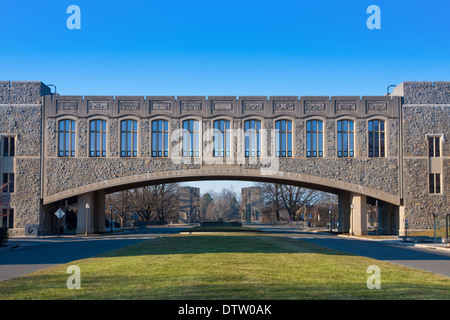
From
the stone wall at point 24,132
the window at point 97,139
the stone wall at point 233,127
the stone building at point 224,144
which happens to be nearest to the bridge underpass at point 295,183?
the stone building at point 224,144

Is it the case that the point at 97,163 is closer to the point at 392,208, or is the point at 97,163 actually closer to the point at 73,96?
the point at 73,96

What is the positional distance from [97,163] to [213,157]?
1084cm

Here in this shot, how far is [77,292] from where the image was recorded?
1062cm

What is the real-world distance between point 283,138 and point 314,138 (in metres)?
2.91

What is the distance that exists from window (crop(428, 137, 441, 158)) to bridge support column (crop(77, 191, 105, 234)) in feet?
105

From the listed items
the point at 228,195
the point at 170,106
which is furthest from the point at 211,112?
the point at 228,195

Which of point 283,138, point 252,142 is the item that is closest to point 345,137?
point 283,138

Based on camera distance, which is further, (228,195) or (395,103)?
(228,195)

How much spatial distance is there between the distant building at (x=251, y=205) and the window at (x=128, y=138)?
9649 centimetres

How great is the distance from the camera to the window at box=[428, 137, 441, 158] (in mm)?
47562

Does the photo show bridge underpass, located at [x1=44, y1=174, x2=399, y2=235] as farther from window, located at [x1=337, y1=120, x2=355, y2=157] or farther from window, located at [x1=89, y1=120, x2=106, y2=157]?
window, located at [x1=337, y1=120, x2=355, y2=157]

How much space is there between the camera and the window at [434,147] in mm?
47562

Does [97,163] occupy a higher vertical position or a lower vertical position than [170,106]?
lower

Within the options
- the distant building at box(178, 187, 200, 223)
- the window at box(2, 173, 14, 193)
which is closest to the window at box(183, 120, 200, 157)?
the window at box(2, 173, 14, 193)
